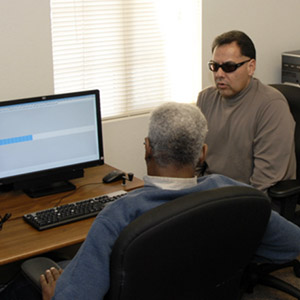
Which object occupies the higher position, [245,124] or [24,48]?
[24,48]

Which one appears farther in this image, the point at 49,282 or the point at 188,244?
the point at 49,282

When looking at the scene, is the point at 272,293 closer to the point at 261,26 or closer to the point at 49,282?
the point at 49,282

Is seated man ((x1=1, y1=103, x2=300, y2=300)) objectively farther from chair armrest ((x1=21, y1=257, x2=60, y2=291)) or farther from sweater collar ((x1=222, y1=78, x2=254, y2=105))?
sweater collar ((x1=222, y1=78, x2=254, y2=105))

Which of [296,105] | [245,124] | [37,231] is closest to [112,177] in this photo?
[37,231]

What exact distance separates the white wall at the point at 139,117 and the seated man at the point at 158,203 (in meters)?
1.26

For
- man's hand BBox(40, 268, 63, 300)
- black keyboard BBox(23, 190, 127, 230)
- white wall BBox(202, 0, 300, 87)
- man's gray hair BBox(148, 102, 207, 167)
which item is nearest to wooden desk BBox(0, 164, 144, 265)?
black keyboard BBox(23, 190, 127, 230)

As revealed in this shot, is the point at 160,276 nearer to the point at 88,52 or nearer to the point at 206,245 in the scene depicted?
the point at 206,245

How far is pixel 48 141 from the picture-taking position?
8.16ft

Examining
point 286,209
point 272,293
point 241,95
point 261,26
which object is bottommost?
point 272,293

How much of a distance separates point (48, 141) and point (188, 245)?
119 cm

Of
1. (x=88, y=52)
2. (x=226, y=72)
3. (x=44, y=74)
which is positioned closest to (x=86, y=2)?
(x=88, y=52)

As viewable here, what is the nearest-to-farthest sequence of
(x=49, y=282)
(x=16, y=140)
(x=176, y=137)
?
(x=176, y=137), (x=49, y=282), (x=16, y=140)

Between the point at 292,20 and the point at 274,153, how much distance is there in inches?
61.1

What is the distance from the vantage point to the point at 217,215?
1471 millimetres
